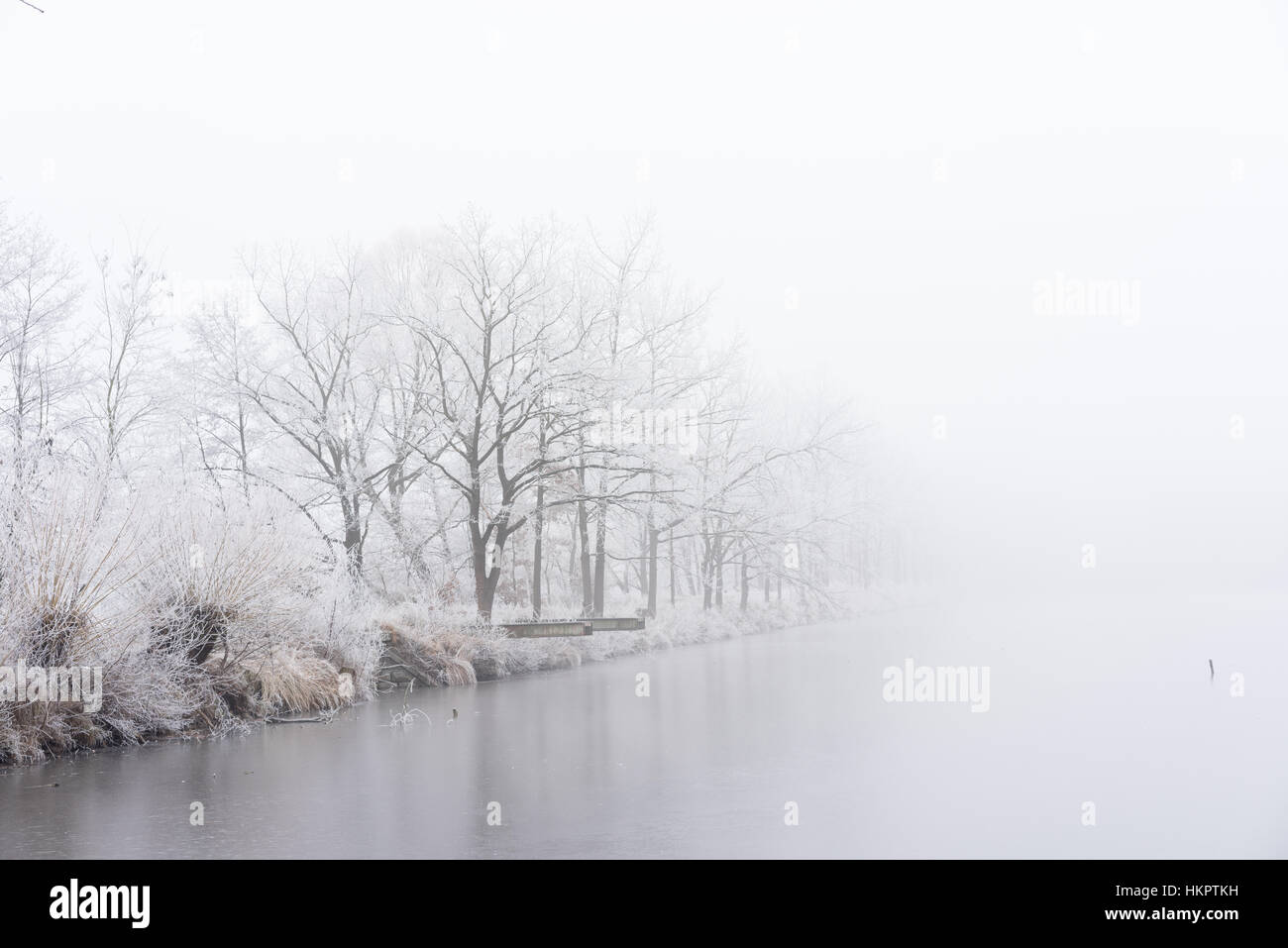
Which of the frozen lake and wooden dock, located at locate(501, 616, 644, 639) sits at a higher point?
wooden dock, located at locate(501, 616, 644, 639)

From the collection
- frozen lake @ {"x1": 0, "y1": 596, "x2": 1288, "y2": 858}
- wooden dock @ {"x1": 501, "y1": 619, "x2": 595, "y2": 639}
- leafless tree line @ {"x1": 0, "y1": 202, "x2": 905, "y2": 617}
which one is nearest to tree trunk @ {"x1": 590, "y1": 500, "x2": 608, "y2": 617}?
leafless tree line @ {"x1": 0, "y1": 202, "x2": 905, "y2": 617}

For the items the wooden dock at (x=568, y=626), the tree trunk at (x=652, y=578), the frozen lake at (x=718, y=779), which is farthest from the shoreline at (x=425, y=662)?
the frozen lake at (x=718, y=779)

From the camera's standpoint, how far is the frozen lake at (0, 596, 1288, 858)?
8.02 meters

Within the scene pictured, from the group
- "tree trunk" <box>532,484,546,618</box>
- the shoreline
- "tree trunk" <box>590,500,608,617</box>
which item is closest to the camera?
the shoreline

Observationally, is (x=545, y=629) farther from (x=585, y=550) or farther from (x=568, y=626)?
(x=585, y=550)

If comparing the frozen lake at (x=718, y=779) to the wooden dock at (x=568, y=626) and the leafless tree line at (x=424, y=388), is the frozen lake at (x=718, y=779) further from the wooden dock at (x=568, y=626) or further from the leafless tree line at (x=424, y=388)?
the leafless tree line at (x=424, y=388)

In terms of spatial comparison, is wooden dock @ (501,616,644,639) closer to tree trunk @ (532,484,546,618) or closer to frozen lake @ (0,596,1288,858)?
tree trunk @ (532,484,546,618)

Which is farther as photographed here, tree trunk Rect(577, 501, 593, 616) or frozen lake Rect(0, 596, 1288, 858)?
tree trunk Rect(577, 501, 593, 616)

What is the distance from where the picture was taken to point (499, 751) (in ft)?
40.8

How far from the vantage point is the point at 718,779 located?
10492 mm

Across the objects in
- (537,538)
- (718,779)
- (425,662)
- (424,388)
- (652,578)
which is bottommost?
(718,779)

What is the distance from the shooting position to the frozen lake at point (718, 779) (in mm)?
8016

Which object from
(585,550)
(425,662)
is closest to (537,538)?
(585,550)

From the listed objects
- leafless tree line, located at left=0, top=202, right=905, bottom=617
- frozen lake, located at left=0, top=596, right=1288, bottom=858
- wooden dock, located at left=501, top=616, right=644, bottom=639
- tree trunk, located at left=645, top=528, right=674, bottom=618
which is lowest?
frozen lake, located at left=0, top=596, right=1288, bottom=858
